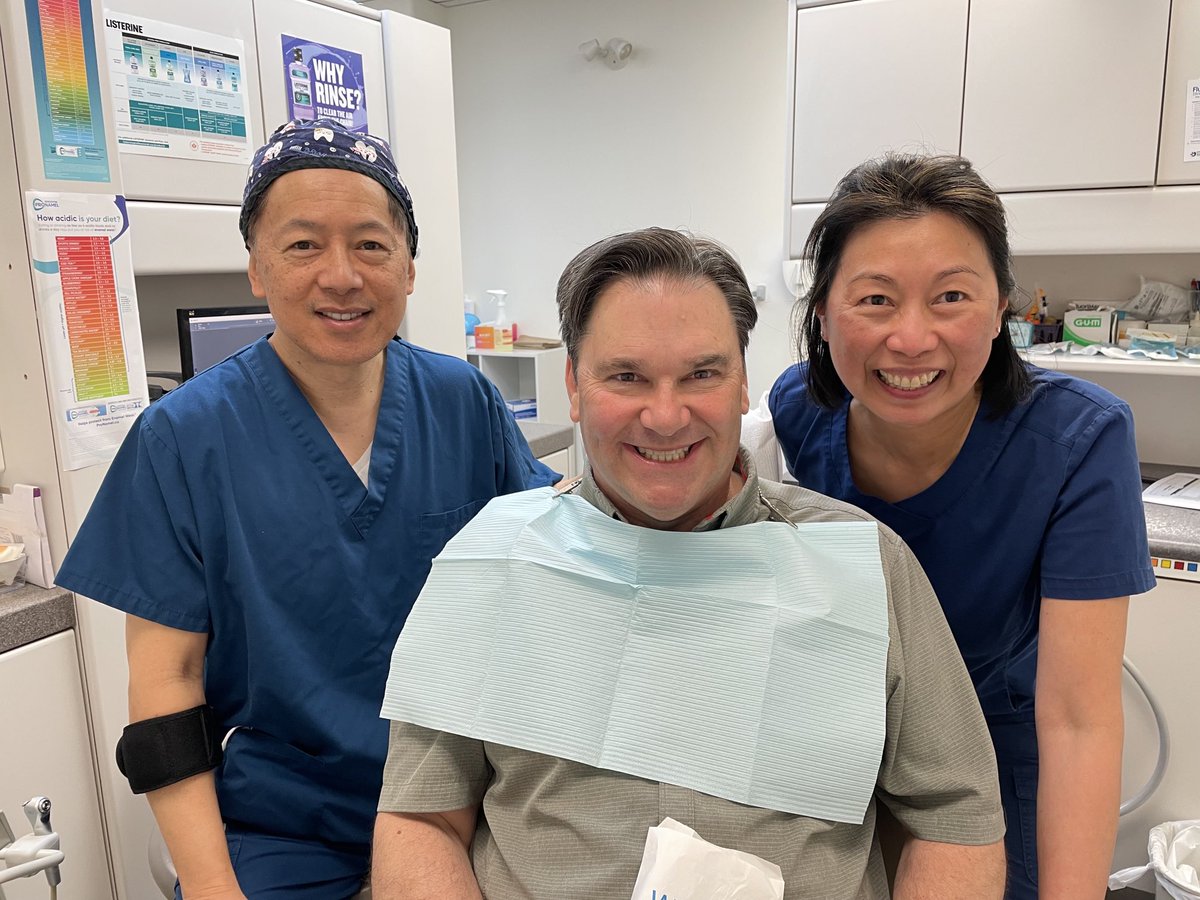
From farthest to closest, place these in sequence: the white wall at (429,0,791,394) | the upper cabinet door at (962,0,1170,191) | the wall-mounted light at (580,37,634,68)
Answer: the wall-mounted light at (580,37,634,68), the white wall at (429,0,791,394), the upper cabinet door at (962,0,1170,191)

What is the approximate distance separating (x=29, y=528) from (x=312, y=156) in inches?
37.2

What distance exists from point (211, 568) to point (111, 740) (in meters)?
0.71

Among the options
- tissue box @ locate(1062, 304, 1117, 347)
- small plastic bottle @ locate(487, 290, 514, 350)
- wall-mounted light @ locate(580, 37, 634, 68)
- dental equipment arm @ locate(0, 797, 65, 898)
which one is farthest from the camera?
small plastic bottle @ locate(487, 290, 514, 350)

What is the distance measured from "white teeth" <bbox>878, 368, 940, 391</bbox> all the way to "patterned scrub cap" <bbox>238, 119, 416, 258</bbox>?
0.74 meters

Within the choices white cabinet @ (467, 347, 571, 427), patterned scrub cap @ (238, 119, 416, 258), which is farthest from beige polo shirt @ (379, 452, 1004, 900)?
white cabinet @ (467, 347, 571, 427)

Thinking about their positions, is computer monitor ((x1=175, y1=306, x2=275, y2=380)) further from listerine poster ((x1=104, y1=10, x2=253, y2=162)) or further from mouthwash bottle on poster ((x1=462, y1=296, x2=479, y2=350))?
mouthwash bottle on poster ((x1=462, y1=296, x2=479, y2=350))

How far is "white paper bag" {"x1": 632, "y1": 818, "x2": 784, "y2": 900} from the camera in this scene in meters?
0.87

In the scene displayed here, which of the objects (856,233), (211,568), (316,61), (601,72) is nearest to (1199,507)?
(856,233)

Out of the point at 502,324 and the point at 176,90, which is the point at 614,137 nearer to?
the point at 502,324

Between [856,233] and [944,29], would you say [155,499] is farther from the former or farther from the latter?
[944,29]

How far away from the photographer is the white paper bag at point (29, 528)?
1586 mm

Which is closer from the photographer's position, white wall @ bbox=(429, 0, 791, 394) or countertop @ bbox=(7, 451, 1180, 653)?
countertop @ bbox=(7, 451, 1180, 653)

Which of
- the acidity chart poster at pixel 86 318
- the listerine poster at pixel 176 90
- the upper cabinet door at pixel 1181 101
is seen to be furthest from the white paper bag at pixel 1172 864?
the listerine poster at pixel 176 90

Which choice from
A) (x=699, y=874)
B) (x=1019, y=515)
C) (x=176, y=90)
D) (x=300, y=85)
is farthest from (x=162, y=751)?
(x=300, y=85)
